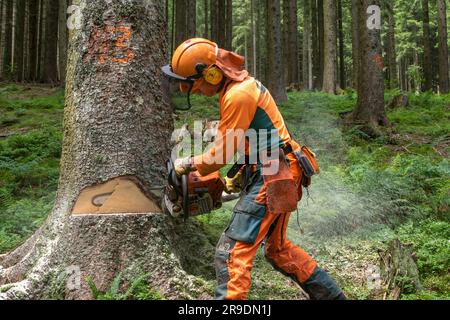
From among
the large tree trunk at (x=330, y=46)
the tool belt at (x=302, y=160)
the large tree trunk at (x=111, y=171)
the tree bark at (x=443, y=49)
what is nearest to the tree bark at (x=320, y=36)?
the large tree trunk at (x=330, y=46)

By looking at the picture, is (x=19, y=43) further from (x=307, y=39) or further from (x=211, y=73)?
(x=307, y=39)

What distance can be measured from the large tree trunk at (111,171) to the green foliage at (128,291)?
6 centimetres

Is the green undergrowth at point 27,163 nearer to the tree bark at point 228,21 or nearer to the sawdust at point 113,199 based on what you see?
the sawdust at point 113,199

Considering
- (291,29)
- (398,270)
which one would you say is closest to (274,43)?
(291,29)

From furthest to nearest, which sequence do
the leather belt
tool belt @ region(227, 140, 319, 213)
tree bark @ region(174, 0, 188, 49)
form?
tree bark @ region(174, 0, 188, 49) → the leather belt → tool belt @ region(227, 140, 319, 213)

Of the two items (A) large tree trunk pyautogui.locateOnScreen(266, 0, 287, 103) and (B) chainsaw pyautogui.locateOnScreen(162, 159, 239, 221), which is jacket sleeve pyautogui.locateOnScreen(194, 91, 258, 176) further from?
(A) large tree trunk pyautogui.locateOnScreen(266, 0, 287, 103)

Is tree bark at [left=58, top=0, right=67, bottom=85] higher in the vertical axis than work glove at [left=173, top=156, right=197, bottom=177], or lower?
higher

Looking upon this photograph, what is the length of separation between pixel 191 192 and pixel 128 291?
90 cm

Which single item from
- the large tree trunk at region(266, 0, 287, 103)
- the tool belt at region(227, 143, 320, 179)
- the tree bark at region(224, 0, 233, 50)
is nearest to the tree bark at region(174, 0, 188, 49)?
the large tree trunk at region(266, 0, 287, 103)

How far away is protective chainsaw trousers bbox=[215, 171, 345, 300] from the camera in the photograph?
320 cm

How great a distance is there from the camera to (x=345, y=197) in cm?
673

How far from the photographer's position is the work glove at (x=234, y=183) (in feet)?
12.3

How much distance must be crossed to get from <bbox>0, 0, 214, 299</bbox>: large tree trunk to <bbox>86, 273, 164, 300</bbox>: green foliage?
64 mm
